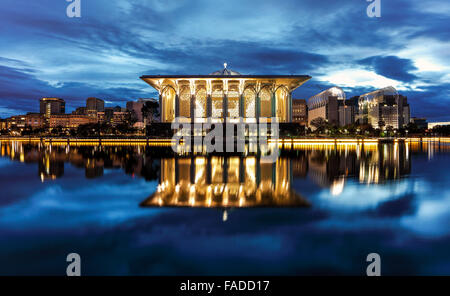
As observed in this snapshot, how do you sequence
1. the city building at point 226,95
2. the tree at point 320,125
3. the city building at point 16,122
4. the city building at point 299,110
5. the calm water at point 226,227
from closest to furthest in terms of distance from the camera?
the calm water at point 226,227, the city building at point 226,95, the tree at point 320,125, the city building at point 299,110, the city building at point 16,122

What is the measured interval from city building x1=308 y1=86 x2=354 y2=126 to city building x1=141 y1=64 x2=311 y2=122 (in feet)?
243

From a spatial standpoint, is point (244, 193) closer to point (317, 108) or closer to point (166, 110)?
point (166, 110)

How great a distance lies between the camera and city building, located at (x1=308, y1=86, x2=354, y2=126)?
137 meters

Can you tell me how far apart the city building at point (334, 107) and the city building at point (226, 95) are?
74052 millimetres

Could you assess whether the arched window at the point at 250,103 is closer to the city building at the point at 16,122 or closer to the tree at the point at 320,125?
the tree at the point at 320,125

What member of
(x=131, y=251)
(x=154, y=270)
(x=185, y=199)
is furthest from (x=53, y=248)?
(x=185, y=199)

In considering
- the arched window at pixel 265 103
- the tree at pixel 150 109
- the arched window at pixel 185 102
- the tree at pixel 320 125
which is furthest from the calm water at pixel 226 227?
the tree at pixel 320 125

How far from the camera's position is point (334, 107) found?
452 ft

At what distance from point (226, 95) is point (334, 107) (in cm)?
9060

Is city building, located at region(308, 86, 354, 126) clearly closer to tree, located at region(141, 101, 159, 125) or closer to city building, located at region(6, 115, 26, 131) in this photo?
tree, located at region(141, 101, 159, 125)

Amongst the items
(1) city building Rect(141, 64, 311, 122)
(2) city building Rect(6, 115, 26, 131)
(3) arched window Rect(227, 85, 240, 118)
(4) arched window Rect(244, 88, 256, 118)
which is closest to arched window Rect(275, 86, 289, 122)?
(1) city building Rect(141, 64, 311, 122)

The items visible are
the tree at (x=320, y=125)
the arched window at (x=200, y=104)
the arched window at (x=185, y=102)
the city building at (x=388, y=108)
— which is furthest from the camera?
the city building at (x=388, y=108)

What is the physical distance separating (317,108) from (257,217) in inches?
5821

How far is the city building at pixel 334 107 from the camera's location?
449 feet
